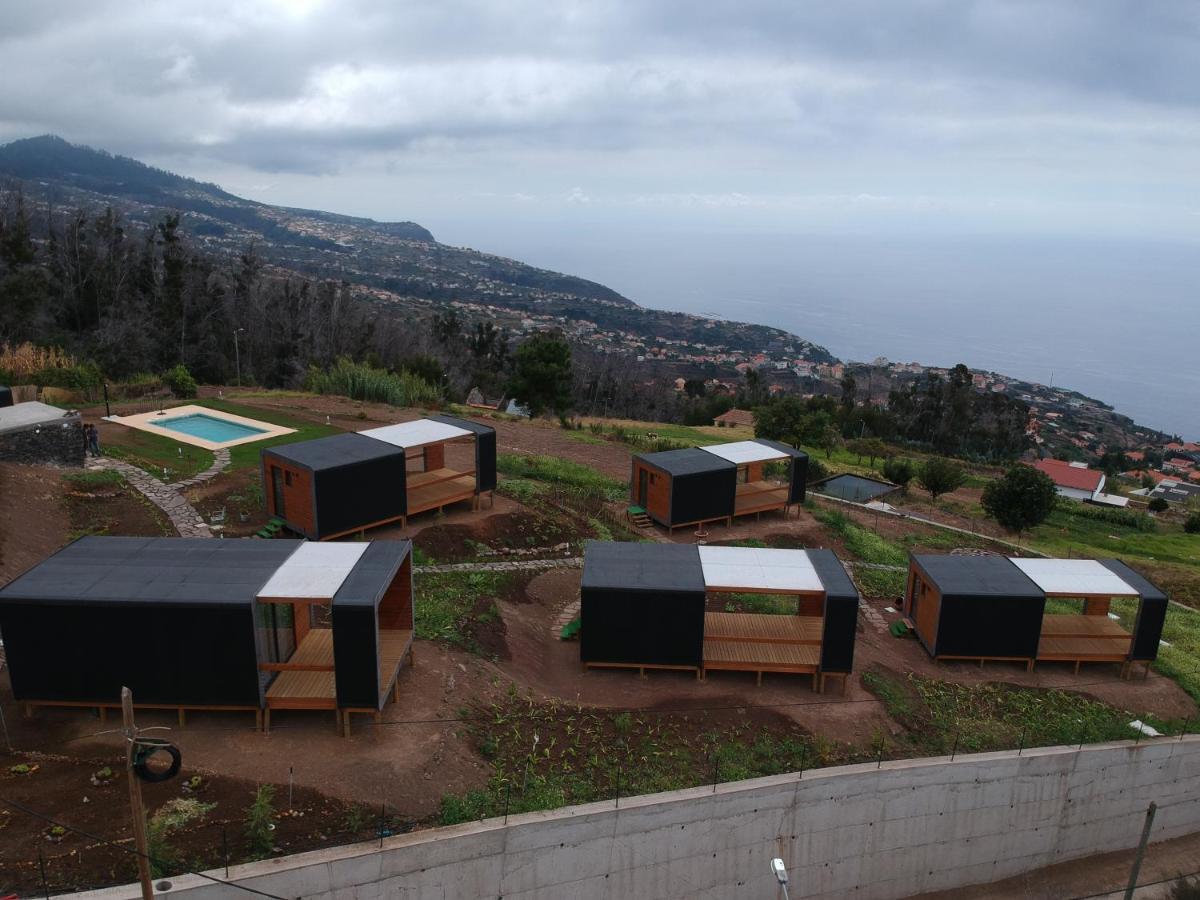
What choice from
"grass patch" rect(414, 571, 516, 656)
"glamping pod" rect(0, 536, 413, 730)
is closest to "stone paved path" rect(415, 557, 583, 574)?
"grass patch" rect(414, 571, 516, 656)

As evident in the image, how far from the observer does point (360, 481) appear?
1703 centimetres

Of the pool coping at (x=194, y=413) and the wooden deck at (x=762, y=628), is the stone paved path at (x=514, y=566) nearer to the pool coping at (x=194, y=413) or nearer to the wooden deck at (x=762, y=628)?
the wooden deck at (x=762, y=628)

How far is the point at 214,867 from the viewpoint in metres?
8.12

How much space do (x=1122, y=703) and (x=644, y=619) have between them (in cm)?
916

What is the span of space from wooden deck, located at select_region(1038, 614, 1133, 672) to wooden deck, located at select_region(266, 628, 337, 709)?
42.6 ft

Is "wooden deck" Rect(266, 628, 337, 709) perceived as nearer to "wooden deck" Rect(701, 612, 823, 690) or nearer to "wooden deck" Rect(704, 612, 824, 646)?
"wooden deck" Rect(701, 612, 823, 690)

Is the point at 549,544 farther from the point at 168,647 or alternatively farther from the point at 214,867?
the point at 214,867

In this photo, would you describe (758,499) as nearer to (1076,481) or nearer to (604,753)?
(604,753)

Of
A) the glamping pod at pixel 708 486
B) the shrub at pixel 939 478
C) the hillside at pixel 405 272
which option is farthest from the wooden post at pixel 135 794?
the hillside at pixel 405 272

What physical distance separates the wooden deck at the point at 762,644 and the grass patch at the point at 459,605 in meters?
3.88

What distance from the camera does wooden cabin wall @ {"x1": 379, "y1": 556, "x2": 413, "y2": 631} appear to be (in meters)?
12.2

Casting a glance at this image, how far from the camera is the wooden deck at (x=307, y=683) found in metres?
10.3

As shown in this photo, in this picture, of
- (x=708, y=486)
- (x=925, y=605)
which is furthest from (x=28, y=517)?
(x=925, y=605)

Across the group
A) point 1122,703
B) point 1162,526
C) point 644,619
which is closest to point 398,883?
point 644,619
